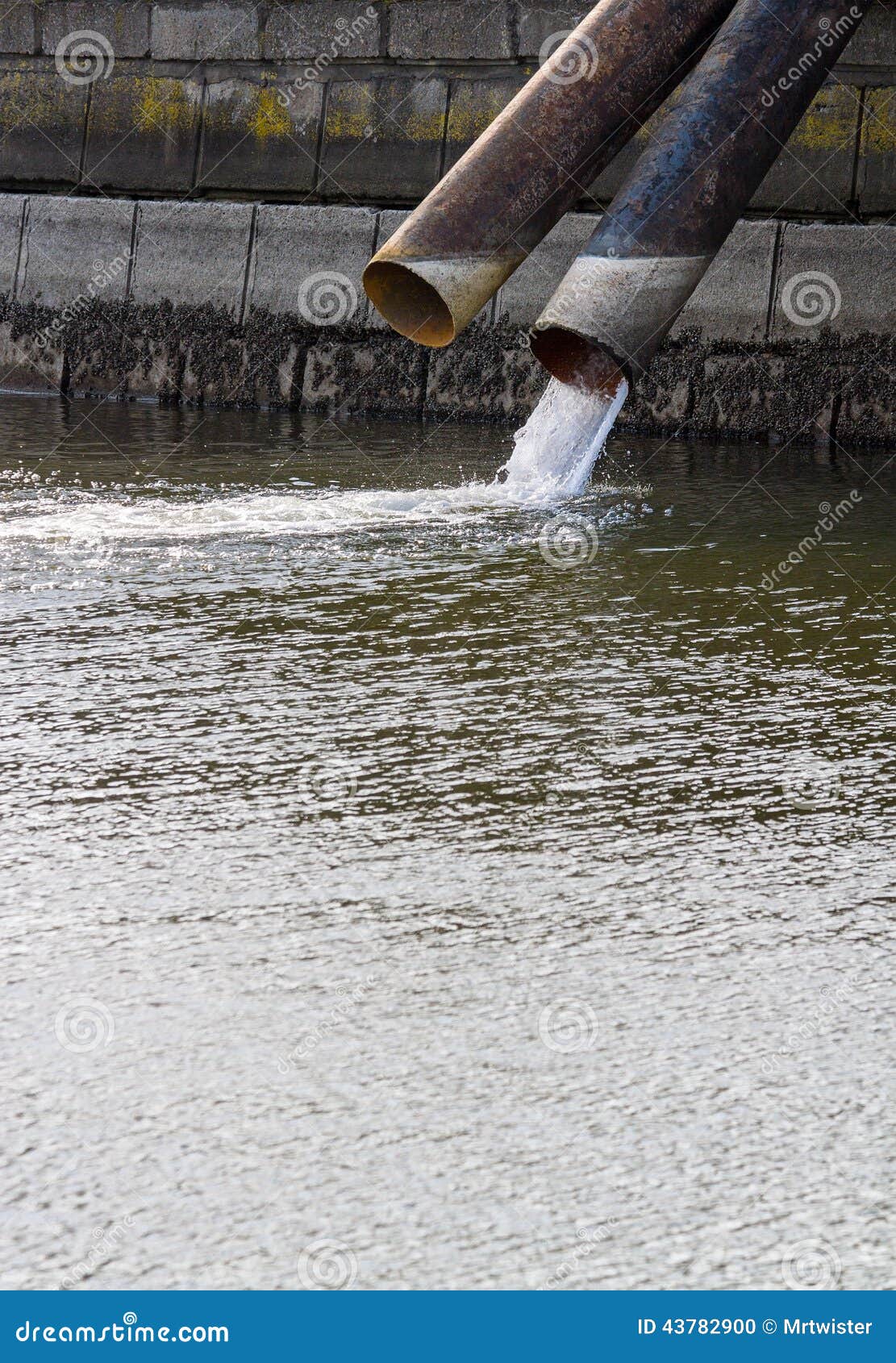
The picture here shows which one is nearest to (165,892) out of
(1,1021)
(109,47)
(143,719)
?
(1,1021)

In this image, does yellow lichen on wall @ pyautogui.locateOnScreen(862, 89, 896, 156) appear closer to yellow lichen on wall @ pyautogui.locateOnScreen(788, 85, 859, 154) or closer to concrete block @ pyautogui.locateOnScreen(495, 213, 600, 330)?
yellow lichen on wall @ pyautogui.locateOnScreen(788, 85, 859, 154)

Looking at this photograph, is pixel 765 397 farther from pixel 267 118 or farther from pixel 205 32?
pixel 205 32

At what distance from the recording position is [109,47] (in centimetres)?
1023

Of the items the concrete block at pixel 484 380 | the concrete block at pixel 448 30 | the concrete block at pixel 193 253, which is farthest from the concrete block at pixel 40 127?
the concrete block at pixel 484 380

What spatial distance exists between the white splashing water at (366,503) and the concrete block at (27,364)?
12.5 ft

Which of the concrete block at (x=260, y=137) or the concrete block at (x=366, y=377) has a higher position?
the concrete block at (x=260, y=137)

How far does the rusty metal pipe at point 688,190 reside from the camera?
22.1 feet

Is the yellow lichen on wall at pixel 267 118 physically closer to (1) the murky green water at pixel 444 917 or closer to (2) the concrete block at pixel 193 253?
(2) the concrete block at pixel 193 253

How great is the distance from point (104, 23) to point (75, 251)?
1.35 meters

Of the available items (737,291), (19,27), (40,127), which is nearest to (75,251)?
(40,127)

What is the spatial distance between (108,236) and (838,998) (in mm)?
8370

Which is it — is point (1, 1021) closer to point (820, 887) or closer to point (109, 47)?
point (820, 887)

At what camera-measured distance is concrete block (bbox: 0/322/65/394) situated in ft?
33.8

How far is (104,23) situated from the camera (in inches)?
404
